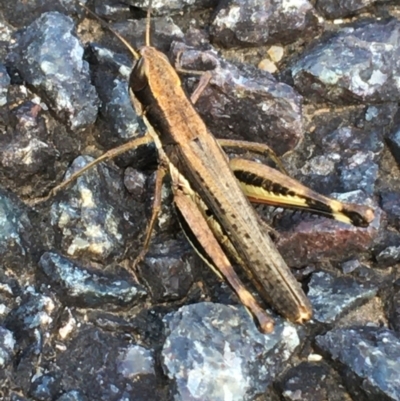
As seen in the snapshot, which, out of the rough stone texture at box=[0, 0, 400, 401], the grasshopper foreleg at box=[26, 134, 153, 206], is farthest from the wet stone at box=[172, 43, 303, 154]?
the grasshopper foreleg at box=[26, 134, 153, 206]

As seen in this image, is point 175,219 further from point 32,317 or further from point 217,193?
point 32,317

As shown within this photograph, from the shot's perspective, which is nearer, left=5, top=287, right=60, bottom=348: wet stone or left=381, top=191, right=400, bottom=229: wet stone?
left=5, top=287, right=60, bottom=348: wet stone

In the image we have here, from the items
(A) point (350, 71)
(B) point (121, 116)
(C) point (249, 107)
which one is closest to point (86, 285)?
(B) point (121, 116)

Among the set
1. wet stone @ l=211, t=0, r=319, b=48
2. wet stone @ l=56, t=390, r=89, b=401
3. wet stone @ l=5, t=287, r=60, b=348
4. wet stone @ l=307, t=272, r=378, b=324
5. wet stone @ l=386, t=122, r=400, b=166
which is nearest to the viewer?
wet stone @ l=56, t=390, r=89, b=401

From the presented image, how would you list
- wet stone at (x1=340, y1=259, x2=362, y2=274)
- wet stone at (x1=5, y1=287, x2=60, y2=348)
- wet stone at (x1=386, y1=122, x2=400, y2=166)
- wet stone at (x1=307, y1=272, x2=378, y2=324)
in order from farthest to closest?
wet stone at (x1=386, y1=122, x2=400, y2=166)
wet stone at (x1=340, y1=259, x2=362, y2=274)
wet stone at (x1=307, y1=272, x2=378, y2=324)
wet stone at (x1=5, y1=287, x2=60, y2=348)

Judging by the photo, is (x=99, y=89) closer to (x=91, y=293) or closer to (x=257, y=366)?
(x=91, y=293)

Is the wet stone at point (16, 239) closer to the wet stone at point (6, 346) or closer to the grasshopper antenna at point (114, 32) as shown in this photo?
the wet stone at point (6, 346)

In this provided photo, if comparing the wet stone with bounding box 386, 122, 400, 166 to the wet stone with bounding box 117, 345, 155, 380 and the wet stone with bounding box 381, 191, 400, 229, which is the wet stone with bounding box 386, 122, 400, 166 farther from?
the wet stone with bounding box 117, 345, 155, 380
